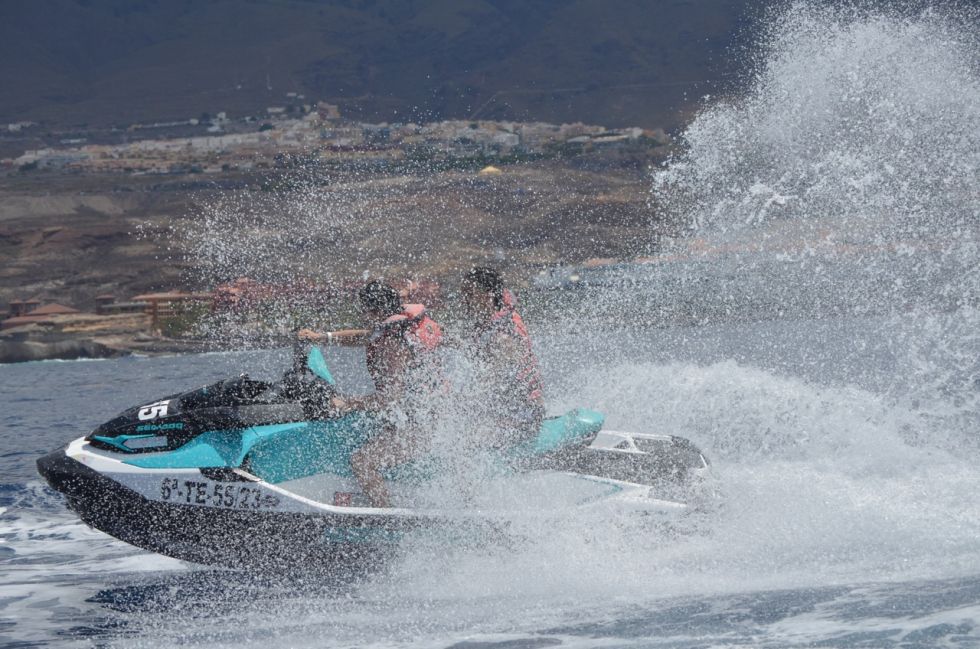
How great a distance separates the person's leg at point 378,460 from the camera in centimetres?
737

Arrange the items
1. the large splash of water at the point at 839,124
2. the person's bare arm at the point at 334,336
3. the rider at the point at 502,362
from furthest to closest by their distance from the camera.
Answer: the large splash of water at the point at 839,124 < the rider at the point at 502,362 < the person's bare arm at the point at 334,336

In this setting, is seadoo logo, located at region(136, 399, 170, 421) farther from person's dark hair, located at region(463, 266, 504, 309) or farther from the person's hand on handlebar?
person's dark hair, located at region(463, 266, 504, 309)

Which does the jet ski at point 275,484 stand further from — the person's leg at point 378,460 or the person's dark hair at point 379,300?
the person's dark hair at point 379,300

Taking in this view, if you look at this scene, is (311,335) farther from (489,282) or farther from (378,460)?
(489,282)

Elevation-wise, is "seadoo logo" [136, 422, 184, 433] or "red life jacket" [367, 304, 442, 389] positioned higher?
"red life jacket" [367, 304, 442, 389]

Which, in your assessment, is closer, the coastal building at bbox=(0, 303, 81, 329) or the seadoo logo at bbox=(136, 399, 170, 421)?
the seadoo logo at bbox=(136, 399, 170, 421)

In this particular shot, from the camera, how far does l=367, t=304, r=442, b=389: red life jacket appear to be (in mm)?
7383

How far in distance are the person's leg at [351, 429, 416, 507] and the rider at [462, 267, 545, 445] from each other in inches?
27.2

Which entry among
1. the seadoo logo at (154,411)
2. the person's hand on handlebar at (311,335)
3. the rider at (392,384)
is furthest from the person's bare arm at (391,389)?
the seadoo logo at (154,411)

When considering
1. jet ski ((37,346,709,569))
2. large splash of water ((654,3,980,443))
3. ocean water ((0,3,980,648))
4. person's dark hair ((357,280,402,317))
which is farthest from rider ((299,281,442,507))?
large splash of water ((654,3,980,443))

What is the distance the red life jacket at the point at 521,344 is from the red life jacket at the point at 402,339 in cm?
39

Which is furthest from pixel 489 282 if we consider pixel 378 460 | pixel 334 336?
pixel 378 460

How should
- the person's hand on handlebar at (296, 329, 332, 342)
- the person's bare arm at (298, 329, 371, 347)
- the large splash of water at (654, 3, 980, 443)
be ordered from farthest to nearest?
the large splash of water at (654, 3, 980, 443), the person's hand on handlebar at (296, 329, 332, 342), the person's bare arm at (298, 329, 371, 347)

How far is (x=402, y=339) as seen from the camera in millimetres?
7383
